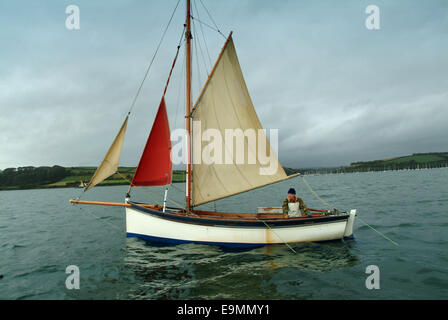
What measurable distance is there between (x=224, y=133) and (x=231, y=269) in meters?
7.29

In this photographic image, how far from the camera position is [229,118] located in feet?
44.4

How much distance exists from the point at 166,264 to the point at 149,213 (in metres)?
3.51

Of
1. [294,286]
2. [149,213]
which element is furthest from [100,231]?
[294,286]

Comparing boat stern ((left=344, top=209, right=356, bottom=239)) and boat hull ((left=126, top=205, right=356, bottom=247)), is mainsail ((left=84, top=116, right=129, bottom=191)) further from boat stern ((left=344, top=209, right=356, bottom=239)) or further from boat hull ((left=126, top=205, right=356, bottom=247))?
boat stern ((left=344, top=209, right=356, bottom=239))

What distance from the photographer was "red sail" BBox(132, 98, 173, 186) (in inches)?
520

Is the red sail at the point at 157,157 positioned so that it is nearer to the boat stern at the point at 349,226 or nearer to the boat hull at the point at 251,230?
the boat hull at the point at 251,230

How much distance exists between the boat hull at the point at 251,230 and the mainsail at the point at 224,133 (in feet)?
5.36

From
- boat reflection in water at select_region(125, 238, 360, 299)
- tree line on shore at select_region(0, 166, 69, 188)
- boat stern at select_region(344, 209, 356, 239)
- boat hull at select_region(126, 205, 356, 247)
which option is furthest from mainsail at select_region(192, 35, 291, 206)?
tree line on shore at select_region(0, 166, 69, 188)

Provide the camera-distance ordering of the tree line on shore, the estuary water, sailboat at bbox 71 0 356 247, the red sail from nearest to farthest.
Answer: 1. the estuary water
2. sailboat at bbox 71 0 356 247
3. the red sail
4. the tree line on shore

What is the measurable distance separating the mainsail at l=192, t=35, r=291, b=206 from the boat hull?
5.36 feet

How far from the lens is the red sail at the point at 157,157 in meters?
13.2

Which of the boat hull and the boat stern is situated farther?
the boat stern

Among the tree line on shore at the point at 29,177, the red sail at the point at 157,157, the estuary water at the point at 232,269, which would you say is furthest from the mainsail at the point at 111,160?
the tree line on shore at the point at 29,177
